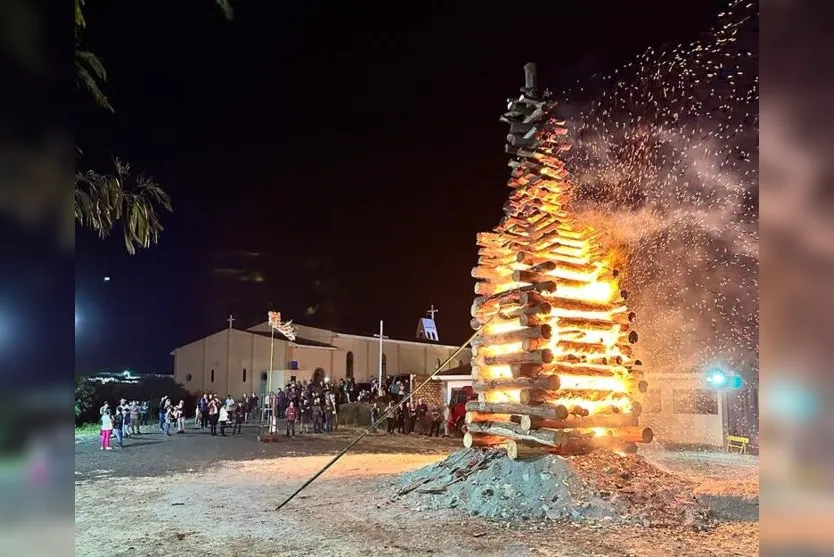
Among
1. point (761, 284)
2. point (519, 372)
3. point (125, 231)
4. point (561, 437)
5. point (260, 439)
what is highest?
point (125, 231)

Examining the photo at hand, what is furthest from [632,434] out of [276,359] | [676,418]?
[276,359]

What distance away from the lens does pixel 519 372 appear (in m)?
12.3

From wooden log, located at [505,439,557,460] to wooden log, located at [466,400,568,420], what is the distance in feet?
2.01

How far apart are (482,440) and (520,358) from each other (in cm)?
251

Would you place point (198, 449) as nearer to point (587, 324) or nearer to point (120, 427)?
point (120, 427)

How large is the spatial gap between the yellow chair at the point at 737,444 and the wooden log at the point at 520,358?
49.7ft

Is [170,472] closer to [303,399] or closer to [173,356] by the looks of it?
[303,399]

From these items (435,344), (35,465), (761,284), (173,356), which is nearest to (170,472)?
(35,465)

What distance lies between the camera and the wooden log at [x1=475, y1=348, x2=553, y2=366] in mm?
11898

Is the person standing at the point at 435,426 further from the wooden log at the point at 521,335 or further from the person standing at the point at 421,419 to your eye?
the wooden log at the point at 521,335

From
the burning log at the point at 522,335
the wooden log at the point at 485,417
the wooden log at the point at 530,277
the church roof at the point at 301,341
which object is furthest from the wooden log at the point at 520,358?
the church roof at the point at 301,341

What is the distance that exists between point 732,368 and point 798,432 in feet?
86.0

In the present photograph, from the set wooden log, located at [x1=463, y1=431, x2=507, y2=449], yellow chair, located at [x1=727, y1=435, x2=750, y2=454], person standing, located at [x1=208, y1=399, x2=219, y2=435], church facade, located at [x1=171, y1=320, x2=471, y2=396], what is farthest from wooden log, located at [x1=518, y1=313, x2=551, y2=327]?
church facade, located at [x1=171, y1=320, x2=471, y2=396]

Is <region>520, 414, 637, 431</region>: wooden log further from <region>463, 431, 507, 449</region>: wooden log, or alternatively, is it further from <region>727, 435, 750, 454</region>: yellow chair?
<region>727, 435, 750, 454</region>: yellow chair
